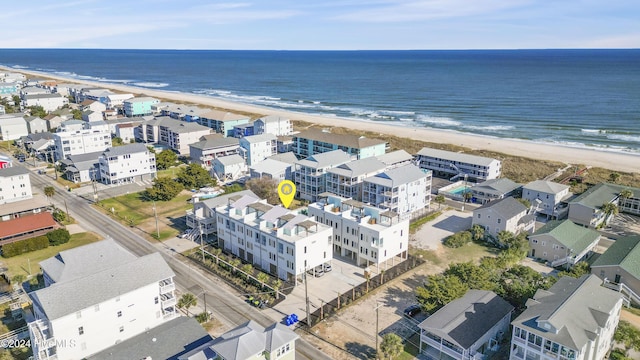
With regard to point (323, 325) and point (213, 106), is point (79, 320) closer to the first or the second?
point (323, 325)

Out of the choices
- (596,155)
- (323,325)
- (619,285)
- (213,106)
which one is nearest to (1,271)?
(323,325)

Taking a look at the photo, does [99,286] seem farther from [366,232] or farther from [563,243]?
[563,243]

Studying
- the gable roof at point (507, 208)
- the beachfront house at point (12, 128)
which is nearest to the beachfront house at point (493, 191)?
the gable roof at point (507, 208)

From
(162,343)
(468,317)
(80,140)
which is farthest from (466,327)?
(80,140)

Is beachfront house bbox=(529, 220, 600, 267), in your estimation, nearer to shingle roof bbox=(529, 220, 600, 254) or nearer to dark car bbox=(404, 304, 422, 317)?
shingle roof bbox=(529, 220, 600, 254)

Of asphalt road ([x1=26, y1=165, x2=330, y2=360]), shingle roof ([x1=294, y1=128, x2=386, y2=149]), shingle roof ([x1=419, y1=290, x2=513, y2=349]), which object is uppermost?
shingle roof ([x1=294, y1=128, x2=386, y2=149])

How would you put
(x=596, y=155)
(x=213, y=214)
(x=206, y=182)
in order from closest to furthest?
(x=213, y=214), (x=206, y=182), (x=596, y=155)

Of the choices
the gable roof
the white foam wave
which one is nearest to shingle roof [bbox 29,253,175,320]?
the gable roof

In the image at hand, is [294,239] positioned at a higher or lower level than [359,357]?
higher
